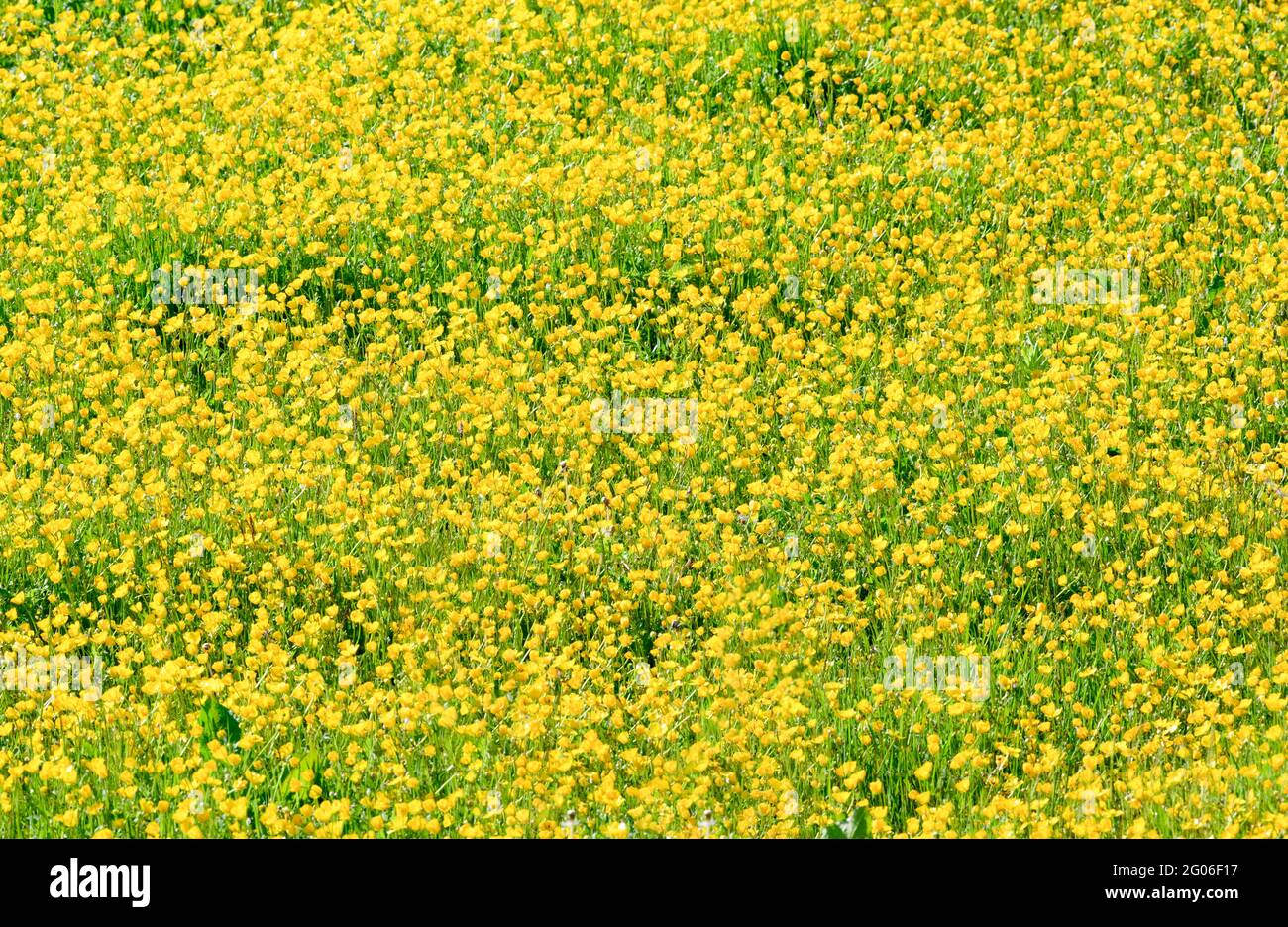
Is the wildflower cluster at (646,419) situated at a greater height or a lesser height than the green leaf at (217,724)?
greater

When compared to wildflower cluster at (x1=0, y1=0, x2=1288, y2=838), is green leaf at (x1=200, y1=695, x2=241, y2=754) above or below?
below

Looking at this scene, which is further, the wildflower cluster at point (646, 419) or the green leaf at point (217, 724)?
the green leaf at point (217, 724)

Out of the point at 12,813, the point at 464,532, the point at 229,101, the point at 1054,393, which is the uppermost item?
the point at 229,101

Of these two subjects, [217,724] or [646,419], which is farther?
[646,419]

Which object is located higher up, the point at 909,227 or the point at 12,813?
the point at 909,227

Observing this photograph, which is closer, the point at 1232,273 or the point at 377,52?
the point at 1232,273

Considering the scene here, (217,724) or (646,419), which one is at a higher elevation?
(646,419)

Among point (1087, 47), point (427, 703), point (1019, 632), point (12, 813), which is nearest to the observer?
point (12, 813)

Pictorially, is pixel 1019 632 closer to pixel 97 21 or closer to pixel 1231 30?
pixel 1231 30

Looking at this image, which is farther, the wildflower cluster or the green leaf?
the green leaf
